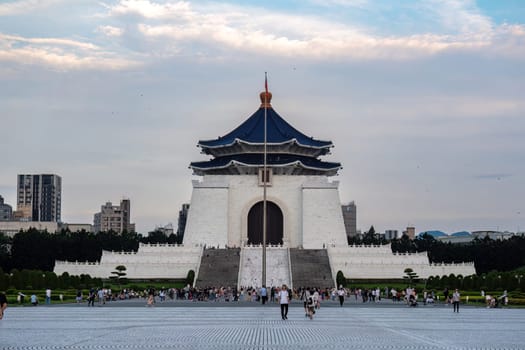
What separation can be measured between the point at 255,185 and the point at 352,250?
33.3ft

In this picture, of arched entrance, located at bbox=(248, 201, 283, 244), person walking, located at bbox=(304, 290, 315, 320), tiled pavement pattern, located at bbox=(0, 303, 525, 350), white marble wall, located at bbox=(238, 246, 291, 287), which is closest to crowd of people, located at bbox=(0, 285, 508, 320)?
white marble wall, located at bbox=(238, 246, 291, 287)

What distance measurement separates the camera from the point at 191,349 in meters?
15.7

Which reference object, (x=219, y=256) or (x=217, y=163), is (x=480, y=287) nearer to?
(x=219, y=256)

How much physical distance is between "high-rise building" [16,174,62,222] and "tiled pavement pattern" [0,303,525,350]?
134 meters

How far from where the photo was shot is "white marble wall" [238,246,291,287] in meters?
50.6

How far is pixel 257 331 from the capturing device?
20.0 metres

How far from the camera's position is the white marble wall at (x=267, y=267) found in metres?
50.6

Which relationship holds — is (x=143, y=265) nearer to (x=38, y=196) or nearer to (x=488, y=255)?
(x=488, y=255)

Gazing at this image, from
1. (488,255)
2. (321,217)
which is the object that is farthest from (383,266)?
(488,255)

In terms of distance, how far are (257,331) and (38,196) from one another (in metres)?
145

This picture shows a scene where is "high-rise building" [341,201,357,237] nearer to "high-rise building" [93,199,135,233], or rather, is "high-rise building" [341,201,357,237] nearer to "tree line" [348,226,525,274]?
"high-rise building" [93,199,135,233]

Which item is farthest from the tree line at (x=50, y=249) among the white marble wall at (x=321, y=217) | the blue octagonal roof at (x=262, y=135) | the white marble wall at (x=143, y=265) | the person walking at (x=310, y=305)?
the person walking at (x=310, y=305)

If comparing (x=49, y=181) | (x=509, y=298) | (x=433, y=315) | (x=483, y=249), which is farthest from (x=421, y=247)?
(x=49, y=181)

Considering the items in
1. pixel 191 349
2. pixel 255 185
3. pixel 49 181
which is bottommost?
pixel 191 349
